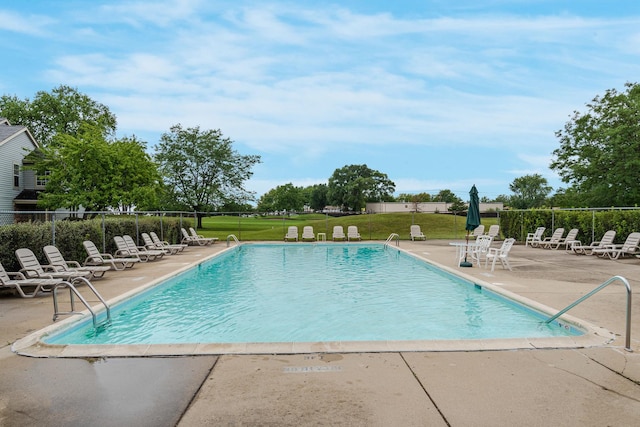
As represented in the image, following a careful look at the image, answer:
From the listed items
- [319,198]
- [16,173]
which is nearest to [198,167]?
[16,173]

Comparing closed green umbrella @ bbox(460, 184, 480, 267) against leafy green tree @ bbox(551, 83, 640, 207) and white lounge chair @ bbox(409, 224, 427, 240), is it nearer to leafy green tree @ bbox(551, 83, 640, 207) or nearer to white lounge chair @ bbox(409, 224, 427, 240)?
white lounge chair @ bbox(409, 224, 427, 240)

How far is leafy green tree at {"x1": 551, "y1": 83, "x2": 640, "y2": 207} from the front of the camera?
29375 mm

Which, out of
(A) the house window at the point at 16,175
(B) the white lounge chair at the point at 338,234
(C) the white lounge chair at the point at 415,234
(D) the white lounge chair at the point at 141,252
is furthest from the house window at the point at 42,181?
(C) the white lounge chair at the point at 415,234

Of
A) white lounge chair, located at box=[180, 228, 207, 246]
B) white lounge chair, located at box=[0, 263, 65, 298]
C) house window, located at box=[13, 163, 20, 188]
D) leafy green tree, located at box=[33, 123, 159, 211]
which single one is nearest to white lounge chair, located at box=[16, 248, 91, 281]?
white lounge chair, located at box=[0, 263, 65, 298]

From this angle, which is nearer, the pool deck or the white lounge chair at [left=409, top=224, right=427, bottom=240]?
the pool deck

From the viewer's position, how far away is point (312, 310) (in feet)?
27.8

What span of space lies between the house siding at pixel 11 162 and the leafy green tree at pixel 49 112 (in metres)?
11.3

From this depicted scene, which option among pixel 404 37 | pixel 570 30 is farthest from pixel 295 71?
pixel 570 30

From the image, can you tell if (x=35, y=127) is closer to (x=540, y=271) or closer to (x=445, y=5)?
(x=445, y=5)

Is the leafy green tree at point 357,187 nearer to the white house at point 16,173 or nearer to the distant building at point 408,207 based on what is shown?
the distant building at point 408,207

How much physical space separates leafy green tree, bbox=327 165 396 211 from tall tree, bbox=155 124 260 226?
38.8 m

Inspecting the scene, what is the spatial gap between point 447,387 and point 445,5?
42.9ft

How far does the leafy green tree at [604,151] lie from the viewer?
1156 inches

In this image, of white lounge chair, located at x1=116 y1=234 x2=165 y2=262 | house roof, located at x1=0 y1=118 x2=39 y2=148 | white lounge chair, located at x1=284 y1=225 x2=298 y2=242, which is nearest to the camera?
white lounge chair, located at x1=116 y1=234 x2=165 y2=262
